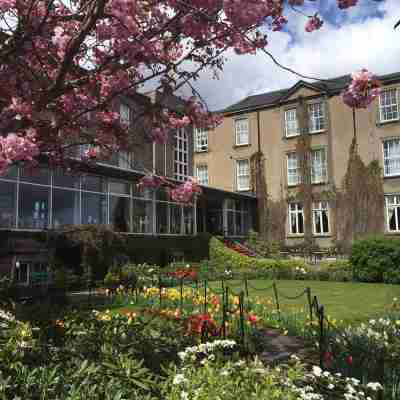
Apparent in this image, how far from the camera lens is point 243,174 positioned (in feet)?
112

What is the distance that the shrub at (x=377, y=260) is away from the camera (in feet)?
56.4

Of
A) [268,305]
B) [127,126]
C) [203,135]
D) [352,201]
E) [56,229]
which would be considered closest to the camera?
[127,126]

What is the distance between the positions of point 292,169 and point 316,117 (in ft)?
12.9

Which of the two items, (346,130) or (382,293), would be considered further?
(346,130)

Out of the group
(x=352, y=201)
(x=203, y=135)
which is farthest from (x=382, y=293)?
(x=203, y=135)

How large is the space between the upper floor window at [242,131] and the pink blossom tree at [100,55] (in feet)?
95.3

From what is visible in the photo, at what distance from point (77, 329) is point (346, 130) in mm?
27761

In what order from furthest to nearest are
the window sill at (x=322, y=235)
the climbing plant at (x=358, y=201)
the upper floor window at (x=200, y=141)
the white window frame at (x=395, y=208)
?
the upper floor window at (x=200, y=141) < the window sill at (x=322, y=235) < the climbing plant at (x=358, y=201) < the white window frame at (x=395, y=208)

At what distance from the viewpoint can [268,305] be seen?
424 inches

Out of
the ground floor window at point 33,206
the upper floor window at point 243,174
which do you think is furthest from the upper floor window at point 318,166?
the ground floor window at point 33,206

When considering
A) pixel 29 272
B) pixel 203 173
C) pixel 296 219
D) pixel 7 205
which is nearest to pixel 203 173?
pixel 203 173

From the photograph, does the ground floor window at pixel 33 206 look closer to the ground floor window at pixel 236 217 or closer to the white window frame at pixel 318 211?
the ground floor window at pixel 236 217

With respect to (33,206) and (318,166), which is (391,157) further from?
(33,206)

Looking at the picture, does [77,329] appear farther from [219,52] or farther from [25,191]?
[25,191]
